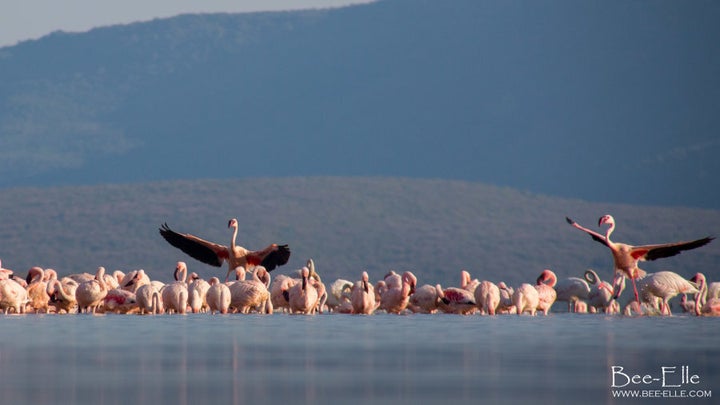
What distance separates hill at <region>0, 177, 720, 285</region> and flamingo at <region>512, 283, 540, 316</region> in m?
35.5

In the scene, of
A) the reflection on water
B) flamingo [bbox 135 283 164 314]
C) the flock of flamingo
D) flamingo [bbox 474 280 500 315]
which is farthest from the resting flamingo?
flamingo [bbox 135 283 164 314]

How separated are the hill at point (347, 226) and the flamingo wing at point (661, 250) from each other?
3586 centimetres

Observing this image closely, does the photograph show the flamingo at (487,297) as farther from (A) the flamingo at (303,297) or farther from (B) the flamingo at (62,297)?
(B) the flamingo at (62,297)

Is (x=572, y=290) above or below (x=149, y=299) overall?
above

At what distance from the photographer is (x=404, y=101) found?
11594 centimetres

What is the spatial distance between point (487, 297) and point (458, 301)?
748 mm

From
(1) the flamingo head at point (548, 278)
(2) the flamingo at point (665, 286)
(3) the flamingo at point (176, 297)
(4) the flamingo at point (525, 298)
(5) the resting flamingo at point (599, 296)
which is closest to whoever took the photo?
(3) the flamingo at point (176, 297)

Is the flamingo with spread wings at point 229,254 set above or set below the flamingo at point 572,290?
above

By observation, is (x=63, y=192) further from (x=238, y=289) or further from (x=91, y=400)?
(x=91, y=400)

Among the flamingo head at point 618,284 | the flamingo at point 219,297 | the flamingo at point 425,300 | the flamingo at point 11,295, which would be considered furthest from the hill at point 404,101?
the flamingo at point 11,295

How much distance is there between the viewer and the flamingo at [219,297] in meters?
25.3

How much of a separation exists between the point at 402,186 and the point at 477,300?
5245 cm

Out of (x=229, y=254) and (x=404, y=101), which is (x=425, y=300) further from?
(x=404, y=101)

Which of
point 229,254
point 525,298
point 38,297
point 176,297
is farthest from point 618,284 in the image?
point 38,297
